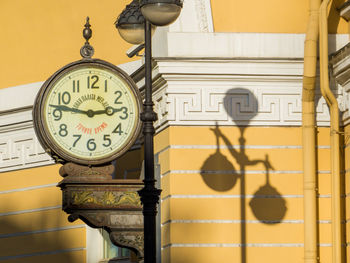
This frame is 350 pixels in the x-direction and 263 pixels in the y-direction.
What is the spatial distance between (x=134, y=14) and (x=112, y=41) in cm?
441

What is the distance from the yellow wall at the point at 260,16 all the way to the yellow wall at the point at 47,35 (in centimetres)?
259

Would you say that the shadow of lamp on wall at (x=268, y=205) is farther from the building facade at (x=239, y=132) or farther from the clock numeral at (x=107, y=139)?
the clock numeral at (x=107, y=139)

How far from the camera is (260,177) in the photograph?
14.7 metres

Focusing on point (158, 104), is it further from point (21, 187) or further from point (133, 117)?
point (21, 187)

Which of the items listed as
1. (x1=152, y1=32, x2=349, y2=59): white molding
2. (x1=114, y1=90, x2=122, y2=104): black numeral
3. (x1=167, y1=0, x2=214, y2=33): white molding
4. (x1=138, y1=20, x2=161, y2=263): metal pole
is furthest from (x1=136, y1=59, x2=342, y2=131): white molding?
(x1=138, y1=20, x2=161, y2=263): metal pole

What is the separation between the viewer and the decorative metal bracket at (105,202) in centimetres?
1254

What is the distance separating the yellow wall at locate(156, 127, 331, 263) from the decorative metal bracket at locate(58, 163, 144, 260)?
179 cm

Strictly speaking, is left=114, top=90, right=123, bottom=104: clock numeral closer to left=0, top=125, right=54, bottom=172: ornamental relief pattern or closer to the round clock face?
the round clock face

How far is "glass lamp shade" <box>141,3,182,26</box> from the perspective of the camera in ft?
37.5

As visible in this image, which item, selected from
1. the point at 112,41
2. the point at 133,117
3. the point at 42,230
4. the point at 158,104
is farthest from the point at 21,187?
the point at 133,117

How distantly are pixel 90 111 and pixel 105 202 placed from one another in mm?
1014

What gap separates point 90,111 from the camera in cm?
1302

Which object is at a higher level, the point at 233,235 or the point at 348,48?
the point at 348,48

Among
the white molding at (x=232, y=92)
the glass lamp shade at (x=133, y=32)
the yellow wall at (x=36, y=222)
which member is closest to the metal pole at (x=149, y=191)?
the glass lamp shade at (x=133, y=32)
